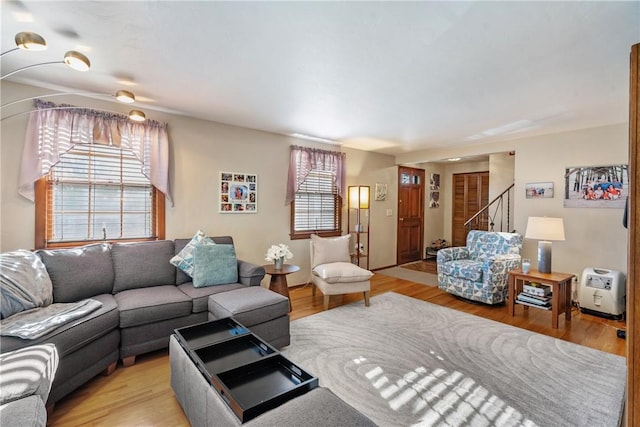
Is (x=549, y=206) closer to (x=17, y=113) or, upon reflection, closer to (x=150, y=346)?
(x=150, y=346)

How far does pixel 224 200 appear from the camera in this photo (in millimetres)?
3805

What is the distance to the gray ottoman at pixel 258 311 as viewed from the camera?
2.37 metres

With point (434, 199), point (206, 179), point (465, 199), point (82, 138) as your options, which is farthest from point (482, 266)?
point (82, 138)

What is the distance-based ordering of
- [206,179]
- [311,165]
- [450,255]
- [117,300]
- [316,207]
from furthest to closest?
[316,207] < [311,165] < [450,255] < [206,179] < [117,300]

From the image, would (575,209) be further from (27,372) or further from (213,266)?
(27,372)

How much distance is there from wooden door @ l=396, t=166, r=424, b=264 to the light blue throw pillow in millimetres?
4026

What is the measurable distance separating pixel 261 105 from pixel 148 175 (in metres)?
1.48

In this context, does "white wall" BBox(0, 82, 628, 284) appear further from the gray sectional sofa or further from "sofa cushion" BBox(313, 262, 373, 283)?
"sofa cushion" BBox(313, 262, 373, 283)

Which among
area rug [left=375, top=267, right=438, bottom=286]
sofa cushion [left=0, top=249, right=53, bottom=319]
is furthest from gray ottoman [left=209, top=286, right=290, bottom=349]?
area rug [left=375, top=267, right=438, bottom=286]

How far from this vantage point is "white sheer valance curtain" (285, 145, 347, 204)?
440 centimetres

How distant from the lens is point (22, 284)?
2.04 meters

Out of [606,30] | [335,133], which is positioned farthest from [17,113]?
[606,30]

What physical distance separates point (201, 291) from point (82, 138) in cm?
191

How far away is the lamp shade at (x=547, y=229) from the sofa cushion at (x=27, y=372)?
14.6 feet
